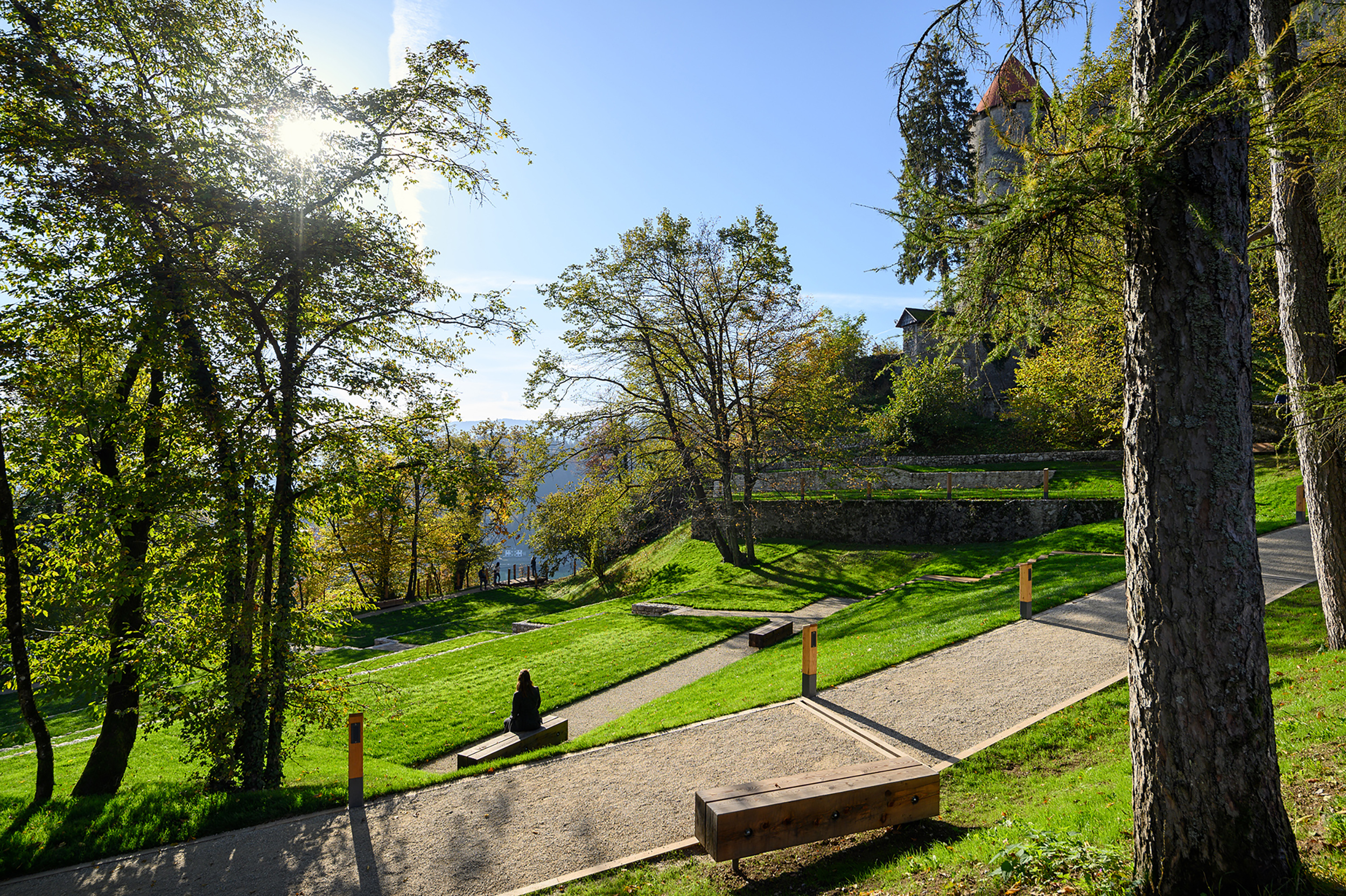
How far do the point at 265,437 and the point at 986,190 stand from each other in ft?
25.8

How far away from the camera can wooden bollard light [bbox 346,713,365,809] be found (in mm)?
7105

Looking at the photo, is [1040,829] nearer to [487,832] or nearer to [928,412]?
[487,832]

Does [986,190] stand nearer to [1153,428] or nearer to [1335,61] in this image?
[1153,428]

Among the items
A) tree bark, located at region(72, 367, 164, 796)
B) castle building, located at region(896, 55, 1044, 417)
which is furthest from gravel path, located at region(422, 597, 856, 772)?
castle building, located at region(896, 55, 1044, 417)

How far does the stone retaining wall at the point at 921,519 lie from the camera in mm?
21469

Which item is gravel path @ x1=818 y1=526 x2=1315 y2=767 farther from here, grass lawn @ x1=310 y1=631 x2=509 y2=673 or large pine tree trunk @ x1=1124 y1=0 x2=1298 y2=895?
grass lawn @ x1=310 y1=631 x2=509 y2=673

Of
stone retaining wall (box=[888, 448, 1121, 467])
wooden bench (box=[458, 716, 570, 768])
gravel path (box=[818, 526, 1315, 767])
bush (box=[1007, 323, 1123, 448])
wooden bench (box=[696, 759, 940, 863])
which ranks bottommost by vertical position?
wooden bench (box=[458, 716, 570, 768])

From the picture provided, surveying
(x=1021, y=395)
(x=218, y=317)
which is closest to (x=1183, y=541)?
(x=218, y=317)

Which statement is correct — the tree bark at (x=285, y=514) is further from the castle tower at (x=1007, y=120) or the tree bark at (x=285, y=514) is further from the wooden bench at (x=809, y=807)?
the castle tower at (x=1007, y=120)

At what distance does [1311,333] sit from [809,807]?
7871 mm

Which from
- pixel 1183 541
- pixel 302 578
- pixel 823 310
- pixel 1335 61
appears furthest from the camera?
pixel 823 310

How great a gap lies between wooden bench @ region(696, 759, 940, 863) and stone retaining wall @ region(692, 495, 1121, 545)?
1813 centimetres

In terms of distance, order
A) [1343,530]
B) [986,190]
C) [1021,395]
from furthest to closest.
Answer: [1021,395]
[1343,530]
[986,190]

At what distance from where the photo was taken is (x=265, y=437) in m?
8.02
